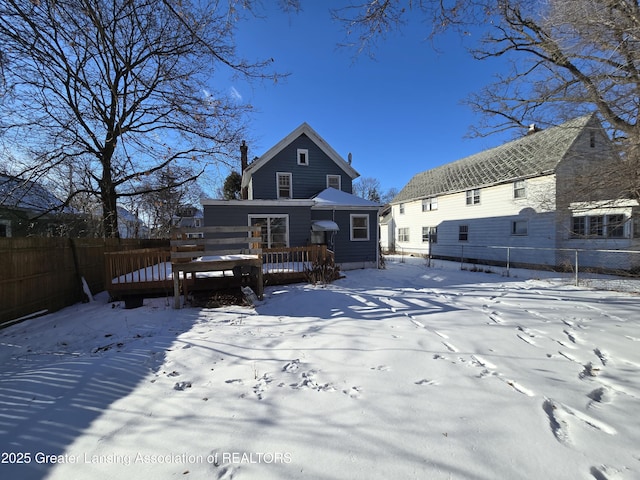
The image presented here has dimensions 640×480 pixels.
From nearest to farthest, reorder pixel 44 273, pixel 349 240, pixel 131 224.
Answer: pixel 44 273 < pixel 349 240 < pixel 131 224

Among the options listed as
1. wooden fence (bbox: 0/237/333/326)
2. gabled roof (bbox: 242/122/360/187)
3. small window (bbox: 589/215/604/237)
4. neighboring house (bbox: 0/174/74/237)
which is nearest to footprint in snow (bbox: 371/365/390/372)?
wooden fence (bbox: 0/237/333/326)

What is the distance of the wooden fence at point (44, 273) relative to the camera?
5.58 metres

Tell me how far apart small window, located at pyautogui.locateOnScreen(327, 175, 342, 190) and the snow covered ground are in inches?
473

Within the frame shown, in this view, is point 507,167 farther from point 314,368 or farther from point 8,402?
point 8,402

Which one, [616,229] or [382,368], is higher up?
[616,229]

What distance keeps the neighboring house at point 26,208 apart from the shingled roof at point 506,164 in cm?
1981

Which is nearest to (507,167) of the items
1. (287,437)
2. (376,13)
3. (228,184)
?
(376,13)

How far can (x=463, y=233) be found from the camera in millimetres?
18359

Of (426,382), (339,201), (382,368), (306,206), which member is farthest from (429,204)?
(426,382)

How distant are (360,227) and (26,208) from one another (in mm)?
19178

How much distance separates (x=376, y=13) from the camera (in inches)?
171

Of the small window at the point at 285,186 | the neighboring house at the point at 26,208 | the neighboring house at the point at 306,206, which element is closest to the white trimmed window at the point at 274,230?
the neighboring house at the point at 306,206

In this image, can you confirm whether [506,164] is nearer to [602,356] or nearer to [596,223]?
[596,223]

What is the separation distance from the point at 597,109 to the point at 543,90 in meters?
1.67
